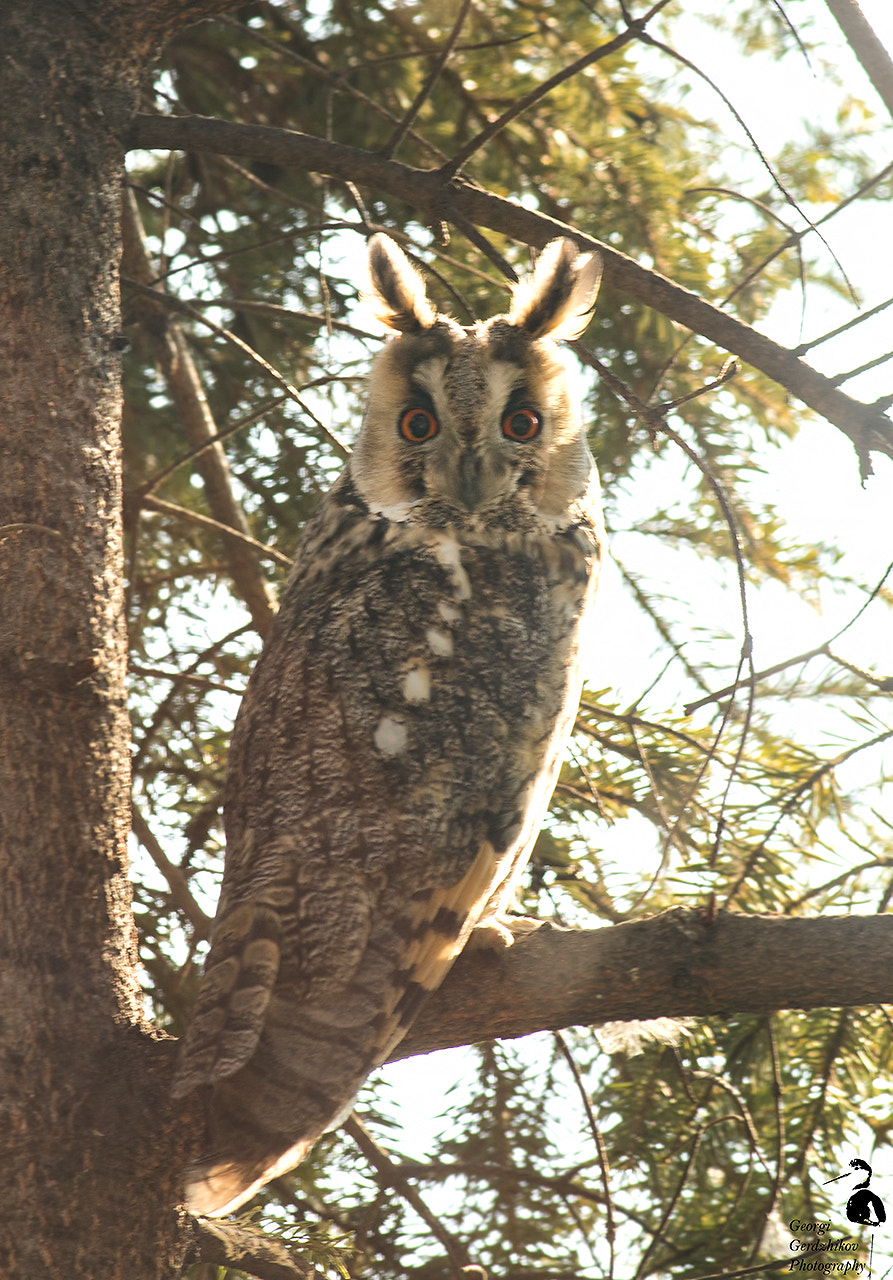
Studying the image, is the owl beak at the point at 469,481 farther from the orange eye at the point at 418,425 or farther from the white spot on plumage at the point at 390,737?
the white spot on plumage at the point at 390,737

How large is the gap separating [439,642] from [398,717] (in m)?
0.13

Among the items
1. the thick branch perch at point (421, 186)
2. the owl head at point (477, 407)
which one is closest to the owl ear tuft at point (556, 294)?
the owl head at point (477, 407)

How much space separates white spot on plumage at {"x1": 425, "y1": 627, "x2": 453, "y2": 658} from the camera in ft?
5.33

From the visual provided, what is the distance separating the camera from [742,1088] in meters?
2.14

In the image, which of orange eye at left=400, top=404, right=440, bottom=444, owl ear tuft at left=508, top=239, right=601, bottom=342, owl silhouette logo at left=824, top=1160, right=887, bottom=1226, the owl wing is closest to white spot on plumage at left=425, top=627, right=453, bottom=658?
the owl wing

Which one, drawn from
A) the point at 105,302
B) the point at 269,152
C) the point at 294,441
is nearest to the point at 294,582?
the point at 105,302

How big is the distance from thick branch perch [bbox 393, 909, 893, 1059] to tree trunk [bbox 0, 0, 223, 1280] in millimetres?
452

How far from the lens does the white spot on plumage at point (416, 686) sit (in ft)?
5.24

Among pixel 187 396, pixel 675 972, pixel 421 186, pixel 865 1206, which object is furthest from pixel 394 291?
pixel 865 1206

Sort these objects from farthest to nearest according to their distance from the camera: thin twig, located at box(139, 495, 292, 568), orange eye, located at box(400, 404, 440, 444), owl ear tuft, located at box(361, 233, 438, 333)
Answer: thin twig, located at box(139, 495, 292, 568)
owl ear tuft, located at box(361, 233, 438, 333)
orange eye, located at box(400, 404, 440, 444)

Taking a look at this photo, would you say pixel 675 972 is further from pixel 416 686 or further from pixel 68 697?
pixel 68 697

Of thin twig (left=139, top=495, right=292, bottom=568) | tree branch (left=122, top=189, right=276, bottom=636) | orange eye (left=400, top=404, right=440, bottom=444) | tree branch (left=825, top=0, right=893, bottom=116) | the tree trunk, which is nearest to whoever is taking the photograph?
the tree trunk

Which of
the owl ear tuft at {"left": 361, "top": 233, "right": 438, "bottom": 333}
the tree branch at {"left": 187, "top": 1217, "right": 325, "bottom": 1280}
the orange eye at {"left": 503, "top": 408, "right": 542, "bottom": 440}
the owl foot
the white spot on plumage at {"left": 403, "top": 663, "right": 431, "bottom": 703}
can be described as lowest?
the tree branch at {"left": 187, "top": 1217, "right": 325, "bottom": 1280}

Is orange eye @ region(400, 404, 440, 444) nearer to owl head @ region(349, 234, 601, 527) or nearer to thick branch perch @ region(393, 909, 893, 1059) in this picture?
owl head @ region(349, 234, 601, 527)
